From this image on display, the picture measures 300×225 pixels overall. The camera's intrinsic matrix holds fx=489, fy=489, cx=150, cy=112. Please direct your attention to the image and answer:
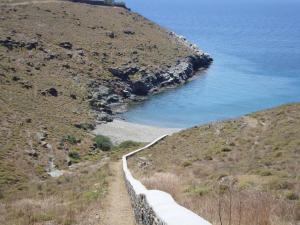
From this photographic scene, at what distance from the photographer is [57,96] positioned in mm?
68938

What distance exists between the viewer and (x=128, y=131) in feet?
209

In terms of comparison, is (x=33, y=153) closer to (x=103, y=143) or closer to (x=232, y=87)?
(x=103, y=143)

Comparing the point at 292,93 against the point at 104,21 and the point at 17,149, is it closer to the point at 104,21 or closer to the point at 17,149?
the point at 104,21

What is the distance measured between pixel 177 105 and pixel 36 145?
38.0 metres

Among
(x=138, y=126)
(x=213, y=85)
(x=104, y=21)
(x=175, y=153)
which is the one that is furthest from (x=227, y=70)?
(x=175, y=153)

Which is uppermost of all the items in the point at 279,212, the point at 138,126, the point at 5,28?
the point at 279,212

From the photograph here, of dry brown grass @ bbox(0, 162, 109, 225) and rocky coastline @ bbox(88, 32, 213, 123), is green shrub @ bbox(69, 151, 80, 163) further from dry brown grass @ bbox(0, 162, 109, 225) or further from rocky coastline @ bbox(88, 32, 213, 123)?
dry brown grass @ bbox(0, 162, 109, 225)

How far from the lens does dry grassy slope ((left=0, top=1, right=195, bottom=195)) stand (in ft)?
155

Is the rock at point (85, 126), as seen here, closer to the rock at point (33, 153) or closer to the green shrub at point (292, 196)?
the rock at point (33, 153)

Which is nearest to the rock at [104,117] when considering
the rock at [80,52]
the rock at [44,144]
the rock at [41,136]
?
the rock at [41,136]

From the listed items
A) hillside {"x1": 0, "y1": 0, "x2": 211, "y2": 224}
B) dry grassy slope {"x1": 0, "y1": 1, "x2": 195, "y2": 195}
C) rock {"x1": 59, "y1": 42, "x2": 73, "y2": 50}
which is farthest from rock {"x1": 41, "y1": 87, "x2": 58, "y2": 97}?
rock {"x1": 59, "y1": 42, "x2": 73, "y2": 50}

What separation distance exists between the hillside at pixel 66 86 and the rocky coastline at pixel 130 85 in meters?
0.21

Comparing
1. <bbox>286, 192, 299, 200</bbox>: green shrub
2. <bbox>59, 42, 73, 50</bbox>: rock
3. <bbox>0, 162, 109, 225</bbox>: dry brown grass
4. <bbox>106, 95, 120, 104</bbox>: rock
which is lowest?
<bbox>106, 95, 120, 104</bbox>: rock

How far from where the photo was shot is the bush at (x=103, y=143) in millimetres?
53972
